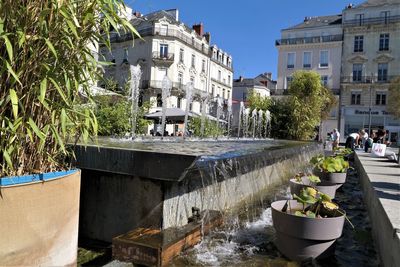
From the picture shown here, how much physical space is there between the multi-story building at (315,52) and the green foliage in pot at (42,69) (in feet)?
145

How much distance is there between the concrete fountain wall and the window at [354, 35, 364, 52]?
150ft

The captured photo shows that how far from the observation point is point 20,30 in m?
2.07

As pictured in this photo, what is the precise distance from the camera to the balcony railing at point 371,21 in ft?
142

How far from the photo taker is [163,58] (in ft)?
134

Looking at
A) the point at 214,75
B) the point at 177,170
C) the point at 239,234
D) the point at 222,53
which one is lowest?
the point at 239,234

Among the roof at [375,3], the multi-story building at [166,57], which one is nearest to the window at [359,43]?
the roof at [375,3]

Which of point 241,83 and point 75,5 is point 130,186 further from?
point 241,83

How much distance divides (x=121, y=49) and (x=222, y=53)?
1687 cm

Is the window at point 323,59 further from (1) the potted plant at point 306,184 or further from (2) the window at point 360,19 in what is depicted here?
(1) the potted plant at point 306,184

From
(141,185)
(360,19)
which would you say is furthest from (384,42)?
(141,185)

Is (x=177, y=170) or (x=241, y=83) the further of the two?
(x=241, y=83)

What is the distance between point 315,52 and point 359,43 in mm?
5092

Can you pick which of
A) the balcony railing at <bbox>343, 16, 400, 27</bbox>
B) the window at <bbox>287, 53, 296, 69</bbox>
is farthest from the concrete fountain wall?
the window at <bbox>287, 53, 296, 69</bbox>

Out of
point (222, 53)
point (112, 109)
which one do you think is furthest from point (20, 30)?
point (222, 53)
